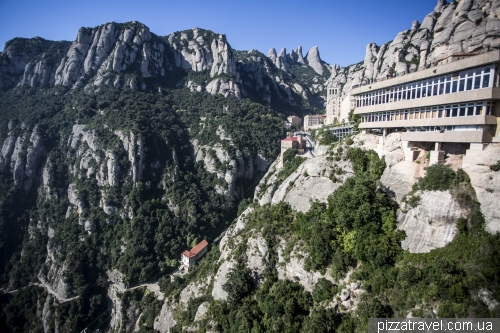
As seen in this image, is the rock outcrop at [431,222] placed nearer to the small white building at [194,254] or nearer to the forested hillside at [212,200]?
the forested hillside at [212,200]

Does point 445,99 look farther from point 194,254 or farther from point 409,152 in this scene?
point 194,254

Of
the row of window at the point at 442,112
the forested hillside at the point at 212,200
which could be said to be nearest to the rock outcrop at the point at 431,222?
the forested hillside at the point at 212,200

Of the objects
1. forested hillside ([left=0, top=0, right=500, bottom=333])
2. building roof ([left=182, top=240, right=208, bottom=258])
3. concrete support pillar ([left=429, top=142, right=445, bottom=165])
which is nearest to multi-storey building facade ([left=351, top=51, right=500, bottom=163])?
concrete support pillar ([left=429, top=142, right=445, bottom=165])

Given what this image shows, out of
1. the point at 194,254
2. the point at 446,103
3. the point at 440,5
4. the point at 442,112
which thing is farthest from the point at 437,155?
the point at 440,5

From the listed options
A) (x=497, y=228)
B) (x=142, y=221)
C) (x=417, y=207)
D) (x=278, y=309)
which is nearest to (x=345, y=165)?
(x=417, y=207)

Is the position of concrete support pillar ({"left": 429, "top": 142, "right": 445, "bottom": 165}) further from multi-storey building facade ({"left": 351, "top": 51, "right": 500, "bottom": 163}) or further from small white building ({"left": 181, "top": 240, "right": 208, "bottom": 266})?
small white building ({"left": 181, "top": 240, "right": 208, "bottom": 266})
